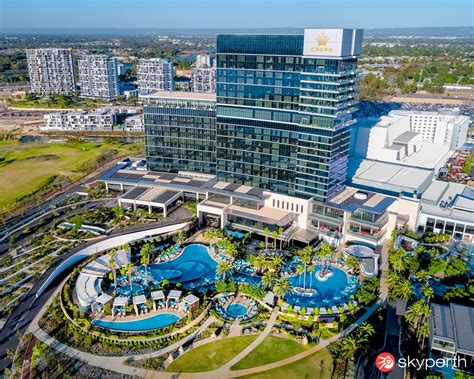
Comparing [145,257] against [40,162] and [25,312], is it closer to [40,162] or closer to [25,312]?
[25,312]

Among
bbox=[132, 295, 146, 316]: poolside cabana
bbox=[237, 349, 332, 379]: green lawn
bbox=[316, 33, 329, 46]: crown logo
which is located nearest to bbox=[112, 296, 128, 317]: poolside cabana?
bbox=[132, 295, 146, 316]: poolside cabana

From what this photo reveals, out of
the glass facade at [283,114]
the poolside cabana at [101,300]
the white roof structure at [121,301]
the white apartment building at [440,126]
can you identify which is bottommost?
the poolside cabana at [101,300]

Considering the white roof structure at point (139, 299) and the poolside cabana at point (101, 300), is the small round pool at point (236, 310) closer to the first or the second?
the white roof structure at point (139, 299)

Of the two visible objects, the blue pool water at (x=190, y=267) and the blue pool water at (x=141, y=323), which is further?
the blue pool water at (x=190, y=267)

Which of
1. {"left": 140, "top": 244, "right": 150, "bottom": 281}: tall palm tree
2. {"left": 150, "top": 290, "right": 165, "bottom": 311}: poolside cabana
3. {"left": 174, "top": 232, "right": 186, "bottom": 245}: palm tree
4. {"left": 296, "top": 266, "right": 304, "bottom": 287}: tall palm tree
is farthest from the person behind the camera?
{"left": 174, "top": 232, "right": 186, "bottom": 245}: palm tree

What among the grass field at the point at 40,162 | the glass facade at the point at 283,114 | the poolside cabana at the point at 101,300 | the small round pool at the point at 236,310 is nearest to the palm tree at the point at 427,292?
the glass facade at the point at 283,114

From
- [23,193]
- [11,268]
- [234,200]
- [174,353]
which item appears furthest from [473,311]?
[23,193]

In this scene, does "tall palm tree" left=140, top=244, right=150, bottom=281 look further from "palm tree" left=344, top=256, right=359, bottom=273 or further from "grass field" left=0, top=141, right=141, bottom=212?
"grass field" left=0, top=141, right=141, bottom=212
